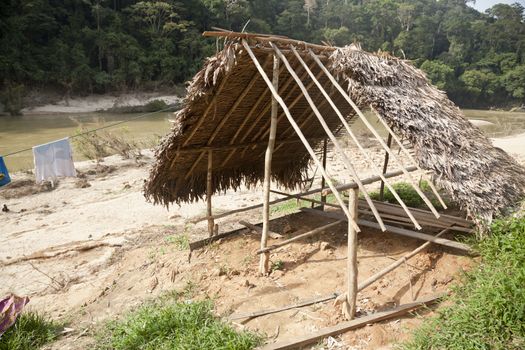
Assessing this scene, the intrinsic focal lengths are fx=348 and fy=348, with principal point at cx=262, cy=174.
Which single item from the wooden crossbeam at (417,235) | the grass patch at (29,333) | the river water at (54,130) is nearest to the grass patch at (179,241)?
the grass patch at (29,333)

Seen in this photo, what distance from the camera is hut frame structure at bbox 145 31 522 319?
3.20m

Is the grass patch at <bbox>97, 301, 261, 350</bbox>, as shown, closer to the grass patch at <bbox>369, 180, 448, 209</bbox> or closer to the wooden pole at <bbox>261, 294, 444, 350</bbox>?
the wooden pole at <bbox>261, 294, 444, 350</bbox>

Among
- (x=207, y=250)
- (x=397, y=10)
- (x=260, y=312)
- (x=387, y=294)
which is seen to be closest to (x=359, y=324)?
(x=387, y=294)

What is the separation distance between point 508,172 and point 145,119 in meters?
23.5

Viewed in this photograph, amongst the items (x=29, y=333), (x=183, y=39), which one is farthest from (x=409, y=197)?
(x=183, y=39)

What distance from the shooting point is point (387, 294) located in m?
3.48

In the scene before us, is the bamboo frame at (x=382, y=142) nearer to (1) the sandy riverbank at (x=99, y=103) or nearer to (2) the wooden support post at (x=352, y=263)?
(2) the wooden support post at (x=352, y=263)

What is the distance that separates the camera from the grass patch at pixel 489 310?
2482 millimetres

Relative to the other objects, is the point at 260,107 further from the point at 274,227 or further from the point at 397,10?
the point at 397,10

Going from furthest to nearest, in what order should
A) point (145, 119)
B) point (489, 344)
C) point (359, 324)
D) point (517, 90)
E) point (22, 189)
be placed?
point (517, 90) → point (145, 119) → point (22, 189) → point (359, 324) → point (489, 344)

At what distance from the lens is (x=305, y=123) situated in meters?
5.52

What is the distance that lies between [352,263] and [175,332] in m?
1.63

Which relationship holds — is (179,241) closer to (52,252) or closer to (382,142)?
(52,252)

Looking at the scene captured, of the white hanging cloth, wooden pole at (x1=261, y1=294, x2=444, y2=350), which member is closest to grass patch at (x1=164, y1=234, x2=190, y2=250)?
wooden pole at (x1=261, y1=294, x2=444, y2=350)
